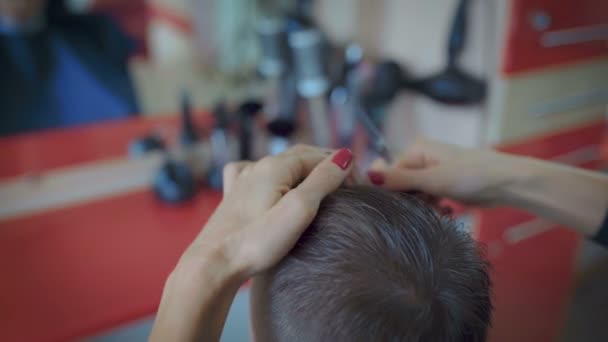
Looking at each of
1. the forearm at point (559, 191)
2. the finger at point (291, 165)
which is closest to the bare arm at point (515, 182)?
the forearm at point (559, 191)

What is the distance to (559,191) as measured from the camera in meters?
0.82

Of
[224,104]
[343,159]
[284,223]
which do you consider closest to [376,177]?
[343,159]

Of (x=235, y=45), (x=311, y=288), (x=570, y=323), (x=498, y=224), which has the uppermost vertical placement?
(x=235, y=45)

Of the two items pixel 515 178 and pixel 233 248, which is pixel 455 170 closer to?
pixel 515 178

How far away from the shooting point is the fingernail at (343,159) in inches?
23.0

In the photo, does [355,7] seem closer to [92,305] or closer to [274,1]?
[274,1]

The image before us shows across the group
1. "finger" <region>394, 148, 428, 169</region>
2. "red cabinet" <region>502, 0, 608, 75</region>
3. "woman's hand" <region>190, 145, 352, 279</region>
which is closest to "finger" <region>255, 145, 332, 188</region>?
"woman's hand" <region>190, 145, 352, 279</region>

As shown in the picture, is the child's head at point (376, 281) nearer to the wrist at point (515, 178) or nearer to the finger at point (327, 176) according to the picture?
the finger at point (327, 176)

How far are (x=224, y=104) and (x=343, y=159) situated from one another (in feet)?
3.00

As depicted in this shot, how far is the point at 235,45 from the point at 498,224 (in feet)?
2.96

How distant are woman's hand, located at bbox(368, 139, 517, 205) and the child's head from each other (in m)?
0.22

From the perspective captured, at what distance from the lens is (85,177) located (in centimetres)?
136

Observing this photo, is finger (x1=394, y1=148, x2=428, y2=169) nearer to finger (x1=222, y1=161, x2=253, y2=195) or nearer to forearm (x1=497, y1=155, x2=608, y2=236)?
forearm (x1=497, y1=155, x2=608, y2=236)

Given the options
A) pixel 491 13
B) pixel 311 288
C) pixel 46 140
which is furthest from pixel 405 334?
pixel 46 140
